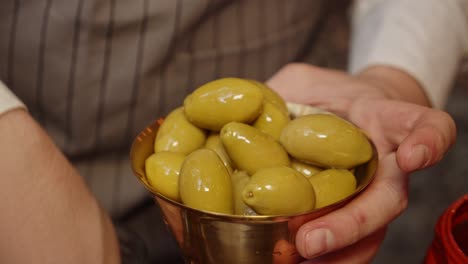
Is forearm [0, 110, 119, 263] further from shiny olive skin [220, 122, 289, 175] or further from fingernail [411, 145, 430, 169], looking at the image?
fingernail [411, 145, 430, 169]

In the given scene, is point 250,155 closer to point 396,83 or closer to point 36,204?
point 36,204

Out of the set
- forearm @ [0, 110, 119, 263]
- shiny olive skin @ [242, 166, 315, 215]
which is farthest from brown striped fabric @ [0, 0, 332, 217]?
shiny olive skin @ [242, 166, 315, 215]

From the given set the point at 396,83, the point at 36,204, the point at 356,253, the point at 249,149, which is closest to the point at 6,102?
the point at 36,204

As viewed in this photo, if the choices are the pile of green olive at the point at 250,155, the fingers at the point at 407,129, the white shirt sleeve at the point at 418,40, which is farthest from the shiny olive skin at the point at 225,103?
the white shirt sleeve at the point at 418,40

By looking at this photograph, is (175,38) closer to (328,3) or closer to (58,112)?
(58,112)

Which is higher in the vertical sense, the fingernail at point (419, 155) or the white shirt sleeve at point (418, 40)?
the fingernail at point (419, 155)

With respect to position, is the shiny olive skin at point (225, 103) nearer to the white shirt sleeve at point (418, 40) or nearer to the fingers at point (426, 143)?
the fingers at point (426, 143)

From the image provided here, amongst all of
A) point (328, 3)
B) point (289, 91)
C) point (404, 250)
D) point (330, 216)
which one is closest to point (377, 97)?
point (289, 91)
